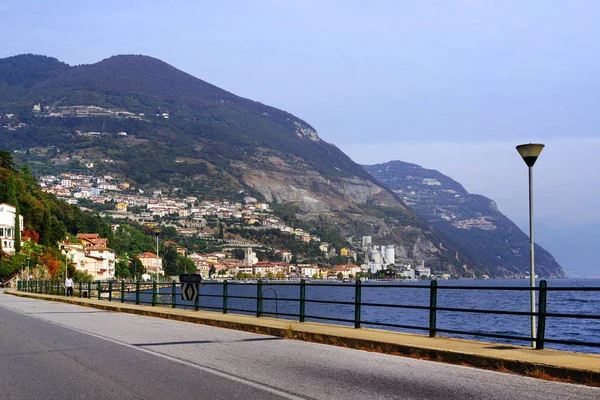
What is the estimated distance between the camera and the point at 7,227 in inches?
4087

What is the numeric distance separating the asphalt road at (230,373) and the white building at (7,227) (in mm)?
92199

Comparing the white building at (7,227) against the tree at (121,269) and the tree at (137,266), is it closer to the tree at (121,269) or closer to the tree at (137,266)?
the tree at (121,269)

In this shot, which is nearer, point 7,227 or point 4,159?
point 7,227

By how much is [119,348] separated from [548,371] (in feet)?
27.4

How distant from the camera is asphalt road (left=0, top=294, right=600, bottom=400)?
9445mm

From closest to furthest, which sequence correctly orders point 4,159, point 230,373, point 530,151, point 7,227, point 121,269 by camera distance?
point 230,373 < point 530,151 < point 7,227 < point 4,159 < point 121,269

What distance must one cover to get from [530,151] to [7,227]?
10002 centimetres

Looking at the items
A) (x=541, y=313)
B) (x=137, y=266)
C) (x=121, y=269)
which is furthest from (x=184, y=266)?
(x=541, y=313)

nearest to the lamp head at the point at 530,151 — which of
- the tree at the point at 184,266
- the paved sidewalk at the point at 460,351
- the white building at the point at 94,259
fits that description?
the paved sidewalk at the point at 460,351

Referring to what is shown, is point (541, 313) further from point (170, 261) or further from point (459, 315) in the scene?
point (170, 261)

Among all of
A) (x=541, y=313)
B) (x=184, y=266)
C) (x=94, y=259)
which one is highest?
(x=541, y=313)

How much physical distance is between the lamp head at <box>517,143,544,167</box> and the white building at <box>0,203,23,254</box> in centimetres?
9651

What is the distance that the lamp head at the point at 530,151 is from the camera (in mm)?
15273

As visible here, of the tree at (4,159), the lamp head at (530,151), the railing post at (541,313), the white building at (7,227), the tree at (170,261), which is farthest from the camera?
the tree at (170,261)
